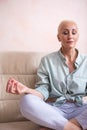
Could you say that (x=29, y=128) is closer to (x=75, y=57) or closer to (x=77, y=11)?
(x=75, y=57)

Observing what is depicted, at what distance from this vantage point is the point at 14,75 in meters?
1.73

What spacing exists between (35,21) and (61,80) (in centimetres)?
58

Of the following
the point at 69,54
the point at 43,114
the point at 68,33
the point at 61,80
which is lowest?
the point at 43,114

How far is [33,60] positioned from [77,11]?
610 mm

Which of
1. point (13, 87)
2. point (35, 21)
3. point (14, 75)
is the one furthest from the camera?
point (35, 21)

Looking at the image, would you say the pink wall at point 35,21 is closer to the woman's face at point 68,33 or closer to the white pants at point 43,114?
the woman's face at point 68,33

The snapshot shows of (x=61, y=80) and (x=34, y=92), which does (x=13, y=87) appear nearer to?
(x=34, y=92)

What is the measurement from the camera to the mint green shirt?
158 centimetres

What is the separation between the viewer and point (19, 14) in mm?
1890

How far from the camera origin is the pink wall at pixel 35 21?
6.13ft

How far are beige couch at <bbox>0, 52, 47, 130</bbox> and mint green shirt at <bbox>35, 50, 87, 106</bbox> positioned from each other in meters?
0.13

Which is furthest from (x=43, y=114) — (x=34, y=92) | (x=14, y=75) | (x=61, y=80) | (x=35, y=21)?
(x=35, y=21)

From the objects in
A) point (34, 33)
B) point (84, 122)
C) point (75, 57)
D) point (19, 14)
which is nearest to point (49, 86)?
point (75, 57)

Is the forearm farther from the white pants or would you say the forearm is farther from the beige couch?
the beige couch
